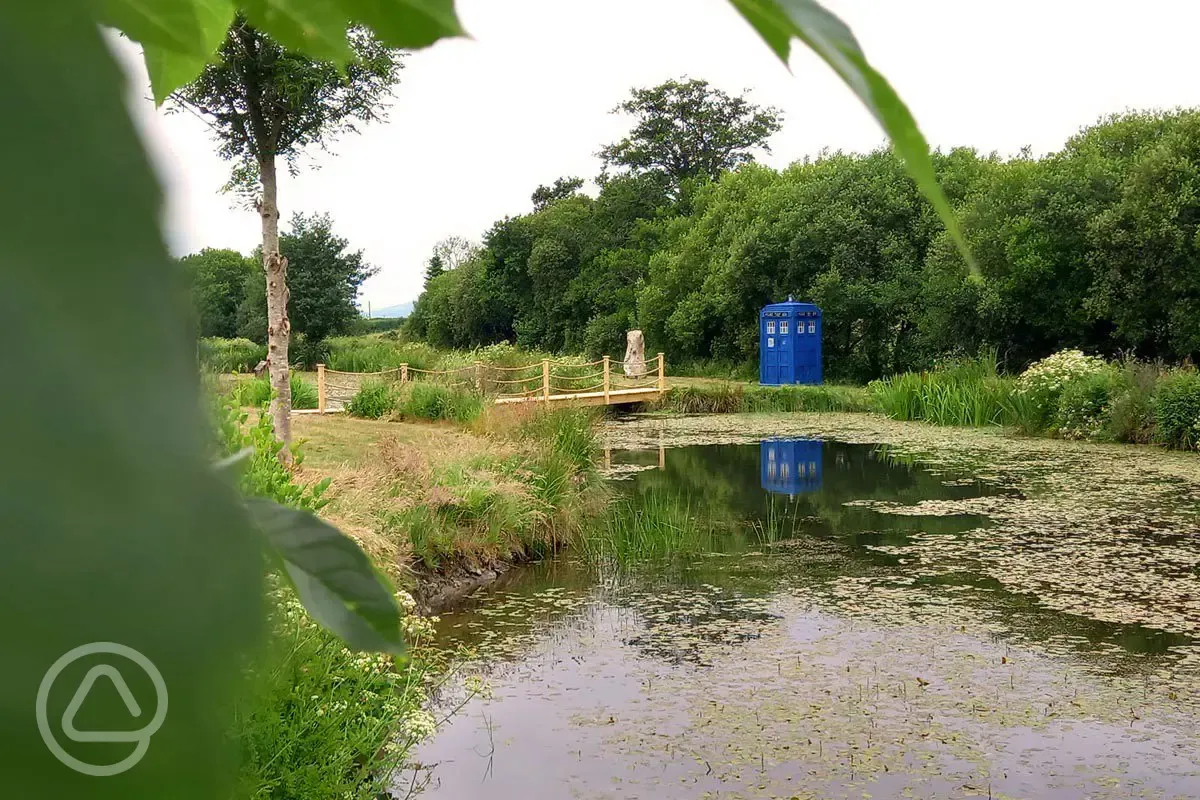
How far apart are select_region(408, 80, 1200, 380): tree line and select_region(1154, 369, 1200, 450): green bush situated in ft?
9.91

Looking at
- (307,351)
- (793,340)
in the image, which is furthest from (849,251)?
(307,351)

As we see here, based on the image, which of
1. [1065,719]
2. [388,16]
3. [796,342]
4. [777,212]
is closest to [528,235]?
[777,212]

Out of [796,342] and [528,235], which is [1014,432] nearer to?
[796,342]

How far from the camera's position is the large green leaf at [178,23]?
12cm

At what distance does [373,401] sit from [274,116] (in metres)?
4.61

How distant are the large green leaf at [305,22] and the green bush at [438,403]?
9.56 meters

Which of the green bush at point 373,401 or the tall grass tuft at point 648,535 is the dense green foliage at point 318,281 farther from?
the tall grass tuft at point 648,535

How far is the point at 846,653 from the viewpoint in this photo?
4.29 meters

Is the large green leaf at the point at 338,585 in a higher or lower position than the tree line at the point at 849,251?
lower

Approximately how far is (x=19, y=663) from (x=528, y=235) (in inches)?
966

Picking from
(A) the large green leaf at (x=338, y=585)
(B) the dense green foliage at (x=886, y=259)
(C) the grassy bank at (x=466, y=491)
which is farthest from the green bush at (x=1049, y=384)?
(A) the large green leaf at (x=338, y=585)

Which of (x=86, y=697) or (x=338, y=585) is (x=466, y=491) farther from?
(x=86, y=697)

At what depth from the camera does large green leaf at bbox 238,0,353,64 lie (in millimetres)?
131

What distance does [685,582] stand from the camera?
5461 millimetres
